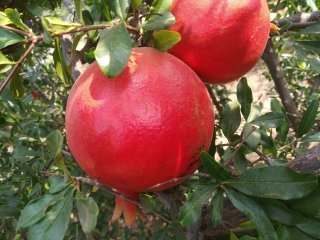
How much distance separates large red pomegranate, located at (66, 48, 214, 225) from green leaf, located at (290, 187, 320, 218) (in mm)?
192

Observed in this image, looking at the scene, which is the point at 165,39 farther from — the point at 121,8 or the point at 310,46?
the point at 310,46

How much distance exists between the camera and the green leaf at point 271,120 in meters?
0.92

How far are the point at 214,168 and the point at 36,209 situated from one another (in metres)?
0.32

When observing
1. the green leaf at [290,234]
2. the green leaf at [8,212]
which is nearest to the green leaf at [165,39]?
the green leaf at [290,234]

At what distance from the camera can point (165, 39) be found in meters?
0.70

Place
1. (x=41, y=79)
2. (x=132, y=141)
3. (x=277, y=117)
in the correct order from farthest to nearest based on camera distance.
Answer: (x=41, y=79)
(x=277, y=117)
(x=132, y=141)

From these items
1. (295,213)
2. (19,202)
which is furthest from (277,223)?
(19,202)

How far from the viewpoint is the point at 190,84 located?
69 centimetres

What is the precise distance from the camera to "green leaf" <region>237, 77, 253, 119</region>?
0.96 meters

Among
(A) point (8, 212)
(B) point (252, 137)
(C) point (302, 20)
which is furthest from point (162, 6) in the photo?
(A) point (8, 212)

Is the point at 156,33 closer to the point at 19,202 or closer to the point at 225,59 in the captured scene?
the point at 225,59

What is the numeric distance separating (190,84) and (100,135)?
0.18 m

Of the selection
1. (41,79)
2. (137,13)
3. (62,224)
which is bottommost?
(41,79)

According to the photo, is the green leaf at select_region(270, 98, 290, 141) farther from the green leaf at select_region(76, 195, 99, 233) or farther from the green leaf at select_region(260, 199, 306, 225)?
the green leaf at select_region(76, 195, 99, 233)
